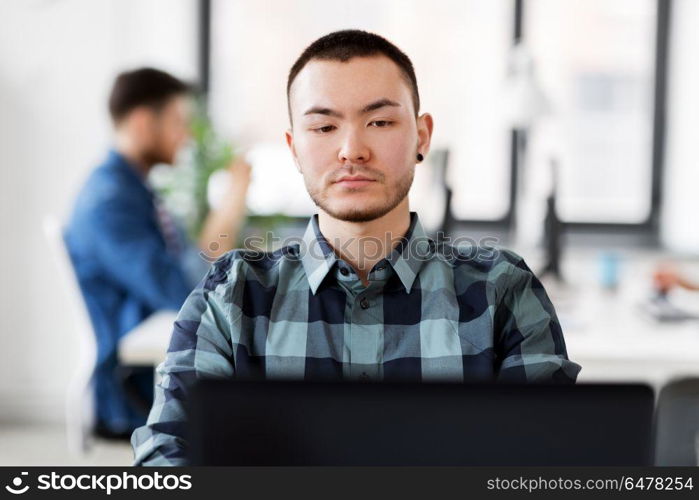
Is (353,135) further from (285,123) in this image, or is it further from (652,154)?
(652,154)

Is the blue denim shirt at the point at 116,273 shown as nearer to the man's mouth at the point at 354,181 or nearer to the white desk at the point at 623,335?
the white desk at the point at 623,335

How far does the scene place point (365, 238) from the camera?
3.06 ft

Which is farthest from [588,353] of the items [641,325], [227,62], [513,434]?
[227,62]

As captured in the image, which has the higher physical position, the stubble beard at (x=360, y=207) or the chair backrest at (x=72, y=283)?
the stubble beard at (x=360, y=207)

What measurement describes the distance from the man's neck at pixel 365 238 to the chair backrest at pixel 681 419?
0.35 m

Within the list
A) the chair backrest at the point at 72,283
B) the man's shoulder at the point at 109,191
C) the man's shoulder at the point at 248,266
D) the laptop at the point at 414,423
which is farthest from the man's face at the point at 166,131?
the laptop at the point at 414,423

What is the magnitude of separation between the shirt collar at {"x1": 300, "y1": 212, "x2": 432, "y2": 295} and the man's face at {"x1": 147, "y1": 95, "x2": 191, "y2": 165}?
58.1 inches

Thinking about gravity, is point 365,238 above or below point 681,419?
above

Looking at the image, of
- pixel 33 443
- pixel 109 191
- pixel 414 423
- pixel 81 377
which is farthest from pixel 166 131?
pixel 414 423

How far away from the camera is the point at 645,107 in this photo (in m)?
3.27

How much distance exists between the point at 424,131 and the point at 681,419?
449mm

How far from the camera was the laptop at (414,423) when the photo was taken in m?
0.49

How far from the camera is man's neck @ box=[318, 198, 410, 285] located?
927mm

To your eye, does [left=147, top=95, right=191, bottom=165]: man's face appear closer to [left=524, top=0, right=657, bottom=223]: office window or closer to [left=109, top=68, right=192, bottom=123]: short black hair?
[left=109, top=68, right=192, bottom=123]: short black hair
